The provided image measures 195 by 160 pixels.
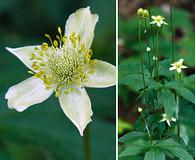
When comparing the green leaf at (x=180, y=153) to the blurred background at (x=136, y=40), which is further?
the blurred background at (x=136, y=40)

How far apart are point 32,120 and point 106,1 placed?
375 mm

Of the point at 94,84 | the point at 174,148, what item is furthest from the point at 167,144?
the point at 94,84

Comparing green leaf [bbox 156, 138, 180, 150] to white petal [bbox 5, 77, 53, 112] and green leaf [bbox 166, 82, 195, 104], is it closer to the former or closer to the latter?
green leaf [bbox 166, 82, 195, 104]

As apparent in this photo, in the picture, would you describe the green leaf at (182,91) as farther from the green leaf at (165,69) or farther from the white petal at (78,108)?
the white petal at (78,108)

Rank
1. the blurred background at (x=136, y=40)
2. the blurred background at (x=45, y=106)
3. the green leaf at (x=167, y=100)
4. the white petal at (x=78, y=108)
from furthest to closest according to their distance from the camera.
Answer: the blurred background at (x=136, y=40) < the blurred background at (x=45, y=106) < the green leaf at (x=167, y=100) < the white petal at (x=78, y=108)

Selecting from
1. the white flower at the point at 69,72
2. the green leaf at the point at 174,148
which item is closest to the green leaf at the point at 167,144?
the green leaf at the point at 174,148

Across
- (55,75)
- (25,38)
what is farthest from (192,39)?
(55,75)

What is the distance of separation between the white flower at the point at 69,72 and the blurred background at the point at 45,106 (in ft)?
0.87

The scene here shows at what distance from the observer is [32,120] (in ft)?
3.66

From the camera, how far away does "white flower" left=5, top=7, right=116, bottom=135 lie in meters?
0.67

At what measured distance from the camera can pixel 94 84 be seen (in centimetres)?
68

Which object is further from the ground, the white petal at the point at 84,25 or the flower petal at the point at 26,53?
the white petal at the point at 84,25

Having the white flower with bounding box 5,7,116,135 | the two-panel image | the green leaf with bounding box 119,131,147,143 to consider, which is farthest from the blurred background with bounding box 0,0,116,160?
the white flower with bounding box 5,7,116,135

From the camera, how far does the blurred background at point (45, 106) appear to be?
1023mm
